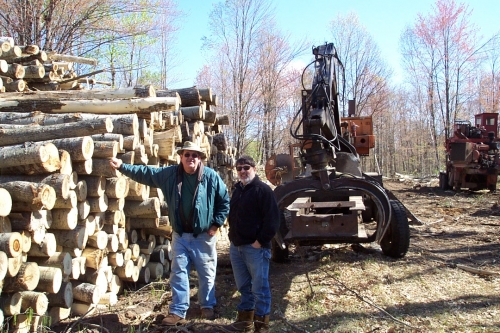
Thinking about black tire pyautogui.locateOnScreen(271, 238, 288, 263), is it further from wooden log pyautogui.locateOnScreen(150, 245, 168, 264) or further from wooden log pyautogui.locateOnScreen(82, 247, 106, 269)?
wooden log pyautogui.locateOnScreen(82, 247, 106, 269)

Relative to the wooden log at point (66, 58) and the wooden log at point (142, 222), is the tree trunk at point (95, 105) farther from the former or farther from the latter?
the wooden log at point (66, 58)

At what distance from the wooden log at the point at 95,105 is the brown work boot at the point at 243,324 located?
3.17 meters

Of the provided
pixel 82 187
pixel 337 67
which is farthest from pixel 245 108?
pixel 82 187

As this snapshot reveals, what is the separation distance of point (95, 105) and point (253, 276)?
3527 millimetres

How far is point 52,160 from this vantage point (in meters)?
4.11

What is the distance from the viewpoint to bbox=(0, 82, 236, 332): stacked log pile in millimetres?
3922

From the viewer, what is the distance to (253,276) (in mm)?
4188

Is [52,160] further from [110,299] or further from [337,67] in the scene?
[337,67]

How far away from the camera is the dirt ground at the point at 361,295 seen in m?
4.36

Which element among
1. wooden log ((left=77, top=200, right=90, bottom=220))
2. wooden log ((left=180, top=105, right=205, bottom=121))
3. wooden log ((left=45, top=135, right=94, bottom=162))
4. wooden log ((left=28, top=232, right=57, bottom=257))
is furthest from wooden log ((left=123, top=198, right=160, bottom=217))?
wooden log ((left=180, top=105, right=205, bottom=121))

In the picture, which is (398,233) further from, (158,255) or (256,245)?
(158,255)

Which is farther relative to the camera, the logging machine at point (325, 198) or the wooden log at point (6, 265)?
the logging machine at point (325, 198)

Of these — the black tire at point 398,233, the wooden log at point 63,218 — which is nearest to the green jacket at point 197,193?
the wooden log at point 63,218

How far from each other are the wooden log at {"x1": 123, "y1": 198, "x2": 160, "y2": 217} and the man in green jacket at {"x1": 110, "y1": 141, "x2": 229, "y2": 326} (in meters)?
1.14
